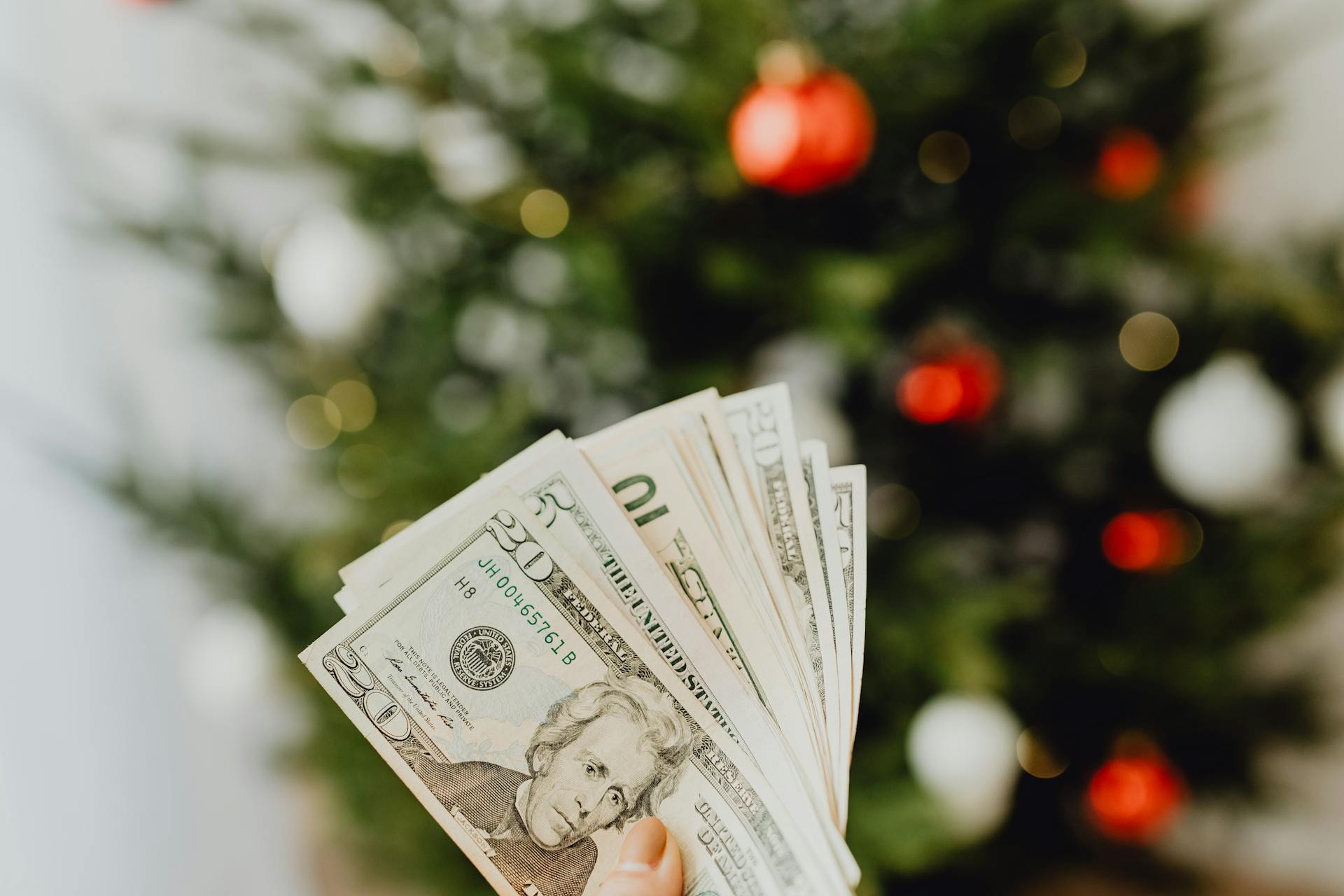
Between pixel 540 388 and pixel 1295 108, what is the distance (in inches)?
55.0

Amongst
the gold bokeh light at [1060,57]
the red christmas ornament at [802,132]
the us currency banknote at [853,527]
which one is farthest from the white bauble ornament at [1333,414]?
the us currency banknote at [853,527]

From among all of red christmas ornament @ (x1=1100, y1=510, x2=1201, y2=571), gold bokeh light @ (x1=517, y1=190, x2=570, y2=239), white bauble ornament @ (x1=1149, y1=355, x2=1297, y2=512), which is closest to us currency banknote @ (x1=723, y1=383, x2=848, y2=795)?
gold bokeh light @ (x1=517, y1=190, x2=570, y2=239)

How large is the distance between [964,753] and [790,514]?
1.59 feet

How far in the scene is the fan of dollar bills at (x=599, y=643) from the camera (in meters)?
0.60

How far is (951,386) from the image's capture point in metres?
1.22

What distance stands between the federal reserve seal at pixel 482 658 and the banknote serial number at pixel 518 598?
23 mm

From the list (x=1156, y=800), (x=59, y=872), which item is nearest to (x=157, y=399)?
(x=59, y=872)

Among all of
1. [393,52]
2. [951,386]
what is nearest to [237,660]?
[393,52]

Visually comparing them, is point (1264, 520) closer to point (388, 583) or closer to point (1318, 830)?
point (1318, 830)

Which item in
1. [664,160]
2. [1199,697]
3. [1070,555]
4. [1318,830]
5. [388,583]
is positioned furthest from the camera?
[1318,830]

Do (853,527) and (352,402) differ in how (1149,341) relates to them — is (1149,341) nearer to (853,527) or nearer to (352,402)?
(853,527)

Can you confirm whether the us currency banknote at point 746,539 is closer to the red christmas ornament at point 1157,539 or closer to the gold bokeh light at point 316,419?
the gold bokeh light at point 316,419

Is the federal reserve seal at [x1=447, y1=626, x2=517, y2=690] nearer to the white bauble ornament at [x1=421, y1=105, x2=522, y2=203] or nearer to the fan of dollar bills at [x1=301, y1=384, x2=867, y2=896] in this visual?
the fan of dollar bills at [x1=301, y1=384, x2=867, y2=896]

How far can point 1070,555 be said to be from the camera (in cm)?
143
